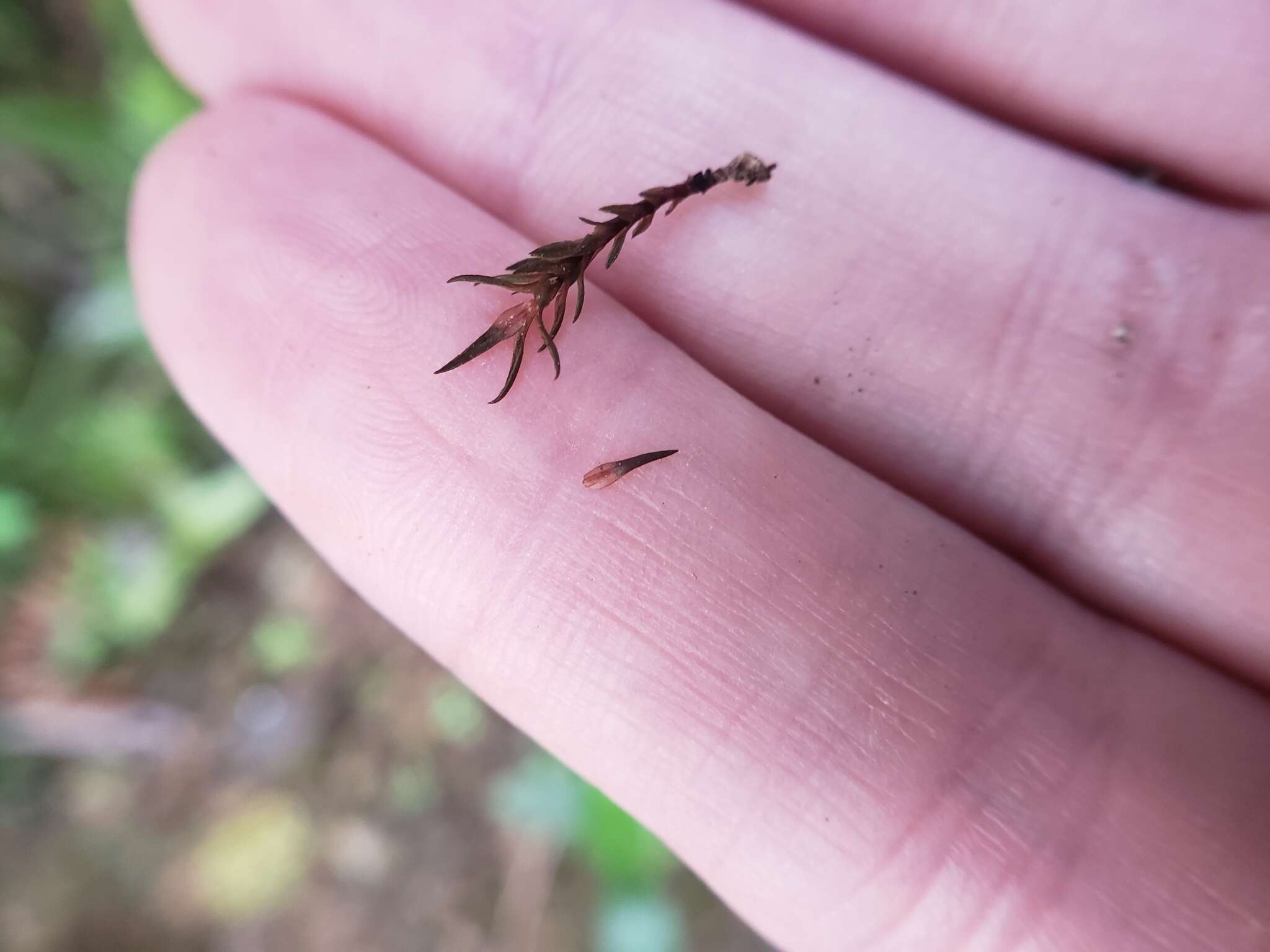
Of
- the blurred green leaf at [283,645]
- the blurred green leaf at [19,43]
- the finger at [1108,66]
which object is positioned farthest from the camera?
the blurred green leaf at [19,43]

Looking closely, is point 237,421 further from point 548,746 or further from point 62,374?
A: point 62,374

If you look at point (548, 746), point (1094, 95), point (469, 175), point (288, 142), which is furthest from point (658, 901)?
point (1094, 95)

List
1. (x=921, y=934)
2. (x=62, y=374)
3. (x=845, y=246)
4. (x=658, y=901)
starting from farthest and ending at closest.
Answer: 1. (x=62, y=374)
2. (x=658, y=901)
3. (x=845, y=246)
4. (x=921, y=934)

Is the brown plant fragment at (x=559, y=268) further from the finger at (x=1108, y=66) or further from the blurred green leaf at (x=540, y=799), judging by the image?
the blurred green leaf at (x=540, y=799)

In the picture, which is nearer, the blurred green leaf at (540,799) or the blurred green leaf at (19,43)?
the blurred green leaf at (540,799)

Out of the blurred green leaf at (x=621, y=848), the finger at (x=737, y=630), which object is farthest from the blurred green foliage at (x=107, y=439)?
Answer: the blurred green leaf at (x=621, y=848)

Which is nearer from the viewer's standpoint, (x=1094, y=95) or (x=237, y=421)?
(x=237, y=421)

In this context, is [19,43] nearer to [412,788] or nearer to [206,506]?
[206,506]
